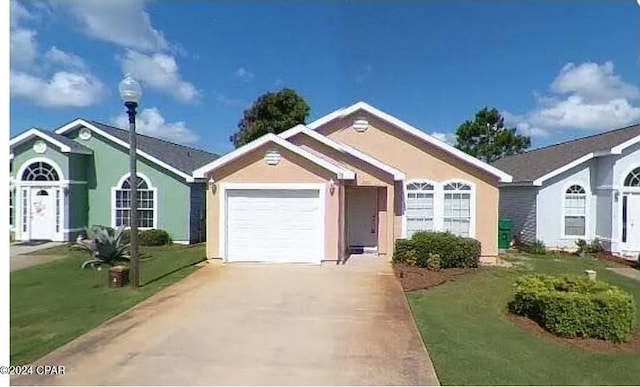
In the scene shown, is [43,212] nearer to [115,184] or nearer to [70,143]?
[115,184]

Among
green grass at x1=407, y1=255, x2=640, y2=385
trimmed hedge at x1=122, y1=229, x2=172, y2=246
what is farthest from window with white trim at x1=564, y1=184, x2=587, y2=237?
trimmed hedge at x1=122, y1=229, x2=172, y2=246

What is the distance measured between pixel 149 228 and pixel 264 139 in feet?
22.7

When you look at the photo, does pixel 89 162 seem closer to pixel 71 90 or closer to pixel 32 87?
pixel 71 90

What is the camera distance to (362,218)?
15.0 m

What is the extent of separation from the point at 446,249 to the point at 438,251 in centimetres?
22

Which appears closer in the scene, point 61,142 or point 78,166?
point 61,142

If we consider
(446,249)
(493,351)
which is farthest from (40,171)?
(493,351)

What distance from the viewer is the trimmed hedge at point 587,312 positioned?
22.5 feet

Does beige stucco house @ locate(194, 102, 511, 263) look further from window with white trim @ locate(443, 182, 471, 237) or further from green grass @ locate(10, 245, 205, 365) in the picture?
green grass @ locate(10, 245, 205, 365)

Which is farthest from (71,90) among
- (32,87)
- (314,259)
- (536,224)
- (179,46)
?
(536,224)

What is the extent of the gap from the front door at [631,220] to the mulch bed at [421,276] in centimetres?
685

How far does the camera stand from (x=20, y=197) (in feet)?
48.1

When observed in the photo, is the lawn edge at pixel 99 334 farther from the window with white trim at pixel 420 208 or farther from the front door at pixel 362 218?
the window with white trim at pixel 420 208

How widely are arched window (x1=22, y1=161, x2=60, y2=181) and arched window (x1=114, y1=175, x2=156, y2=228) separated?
2141 millimetres
